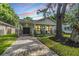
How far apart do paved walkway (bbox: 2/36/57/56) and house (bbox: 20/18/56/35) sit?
0.11m

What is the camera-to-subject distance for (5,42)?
11.7 ft

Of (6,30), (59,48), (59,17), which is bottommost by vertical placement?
(59,48)

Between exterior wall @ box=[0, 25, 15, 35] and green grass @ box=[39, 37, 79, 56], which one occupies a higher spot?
exterior wall @ box=[0, 25, 15, 35]

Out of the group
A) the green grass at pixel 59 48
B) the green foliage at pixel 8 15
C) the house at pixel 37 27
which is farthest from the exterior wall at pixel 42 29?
the green foliage at pixel 8 15

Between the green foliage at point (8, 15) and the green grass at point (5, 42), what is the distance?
Answer: 23 centimetres

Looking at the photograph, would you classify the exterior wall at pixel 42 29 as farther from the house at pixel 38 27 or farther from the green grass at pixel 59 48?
the green grass at pixel 59 48

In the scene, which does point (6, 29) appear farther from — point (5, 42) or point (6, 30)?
point (5, 42)

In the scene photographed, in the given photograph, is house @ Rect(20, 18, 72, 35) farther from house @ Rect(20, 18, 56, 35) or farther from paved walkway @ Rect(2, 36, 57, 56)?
paved walkway @ Rect(2, 36, 57, 56)

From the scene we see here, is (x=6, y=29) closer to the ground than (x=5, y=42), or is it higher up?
higher up

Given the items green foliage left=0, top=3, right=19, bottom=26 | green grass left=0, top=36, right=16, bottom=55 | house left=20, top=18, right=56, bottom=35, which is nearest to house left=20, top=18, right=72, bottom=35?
house left=20, top=18, right=56, bottom=35

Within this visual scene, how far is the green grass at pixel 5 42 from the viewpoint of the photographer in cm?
351

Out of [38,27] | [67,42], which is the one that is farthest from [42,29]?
[67,42]

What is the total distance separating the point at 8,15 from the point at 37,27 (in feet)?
1.52

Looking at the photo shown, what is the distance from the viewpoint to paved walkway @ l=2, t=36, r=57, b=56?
349cm
